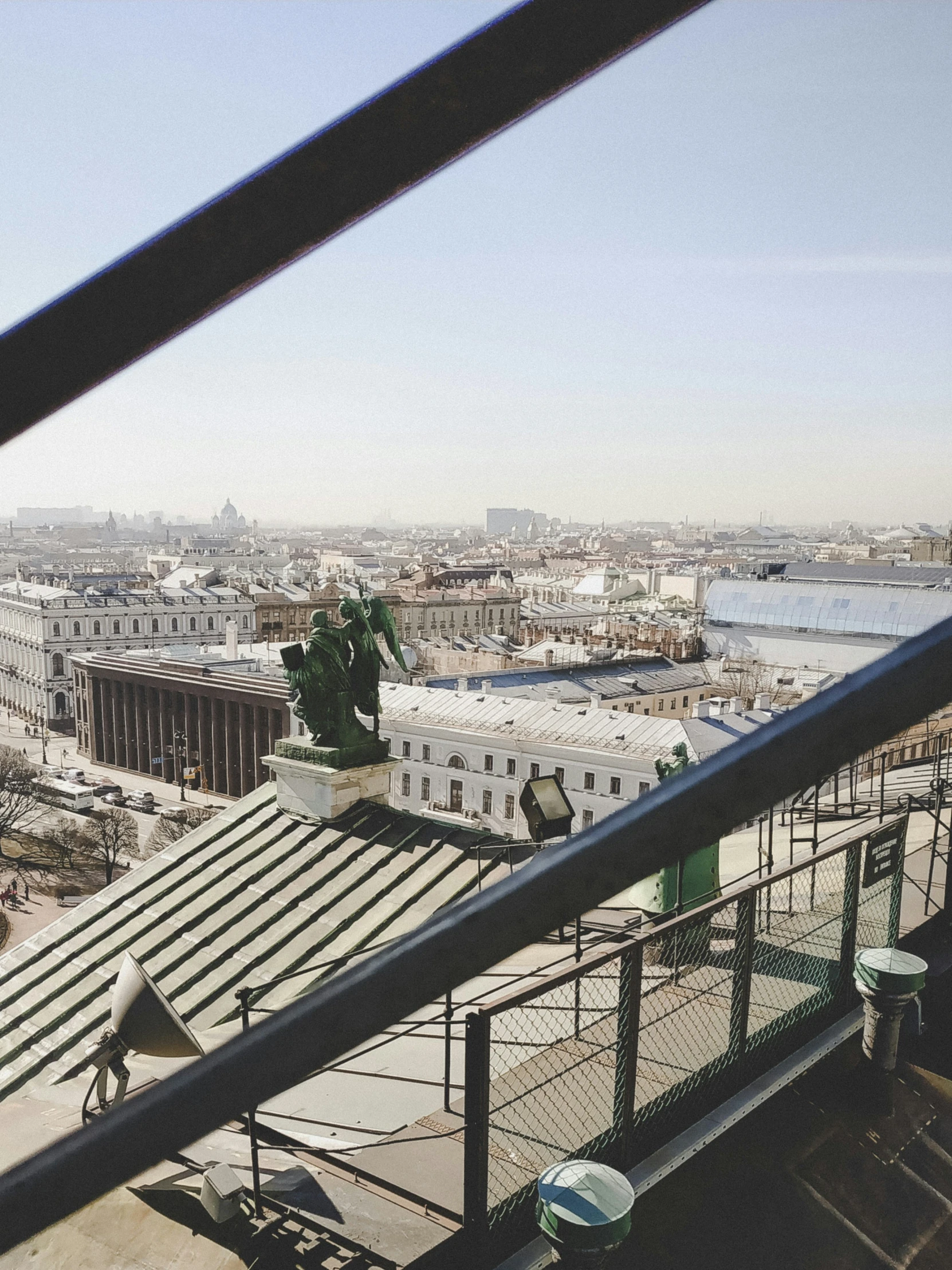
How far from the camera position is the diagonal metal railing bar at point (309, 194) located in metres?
0.69

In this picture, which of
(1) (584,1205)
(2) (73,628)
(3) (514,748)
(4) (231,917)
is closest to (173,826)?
(3) (514,748)

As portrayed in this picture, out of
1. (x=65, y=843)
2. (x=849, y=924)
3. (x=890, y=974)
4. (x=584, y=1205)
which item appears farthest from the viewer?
(x=65, y=843)

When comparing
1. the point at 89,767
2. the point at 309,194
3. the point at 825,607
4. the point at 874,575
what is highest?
the point at 309,194

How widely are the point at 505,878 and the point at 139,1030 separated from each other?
4075 millimetres

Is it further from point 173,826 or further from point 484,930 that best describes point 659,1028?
point 173,826

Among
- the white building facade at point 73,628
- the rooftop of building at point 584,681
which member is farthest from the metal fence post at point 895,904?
the white building facade at point 73,628

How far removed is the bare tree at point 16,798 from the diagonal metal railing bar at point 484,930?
92.3 ft

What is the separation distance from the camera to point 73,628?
54250mm

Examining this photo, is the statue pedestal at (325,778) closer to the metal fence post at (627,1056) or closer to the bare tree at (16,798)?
the metal fence post at (627,1056)

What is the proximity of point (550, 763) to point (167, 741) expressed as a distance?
67.1ft

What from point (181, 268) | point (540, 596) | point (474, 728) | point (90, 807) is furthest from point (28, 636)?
point (181, 268)

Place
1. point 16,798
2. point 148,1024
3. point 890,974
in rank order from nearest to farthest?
point 148,1024 < point 890,974 < point 16,798

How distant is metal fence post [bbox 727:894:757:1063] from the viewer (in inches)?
188

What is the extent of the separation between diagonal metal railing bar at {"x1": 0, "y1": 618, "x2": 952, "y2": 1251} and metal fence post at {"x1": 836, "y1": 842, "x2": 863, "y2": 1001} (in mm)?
5408
